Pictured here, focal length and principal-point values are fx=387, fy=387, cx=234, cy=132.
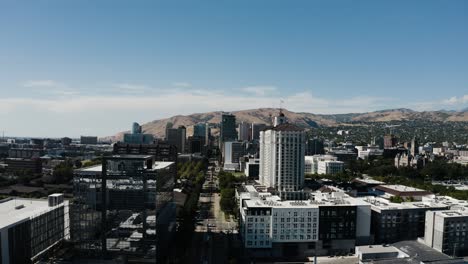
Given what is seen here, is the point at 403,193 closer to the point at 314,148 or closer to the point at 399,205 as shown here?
the point at 399,205

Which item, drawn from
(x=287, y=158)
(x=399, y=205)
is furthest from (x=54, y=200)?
(x=287, y=158)

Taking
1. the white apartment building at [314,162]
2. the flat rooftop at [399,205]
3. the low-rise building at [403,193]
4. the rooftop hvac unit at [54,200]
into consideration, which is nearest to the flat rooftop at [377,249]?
the flat rooftop at [399,205]

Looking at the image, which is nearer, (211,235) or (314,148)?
(211,235)

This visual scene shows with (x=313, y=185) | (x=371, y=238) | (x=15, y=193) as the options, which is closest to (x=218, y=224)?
(x=371, y=238)

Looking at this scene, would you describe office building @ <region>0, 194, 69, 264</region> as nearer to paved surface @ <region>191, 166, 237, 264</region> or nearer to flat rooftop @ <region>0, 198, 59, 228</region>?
flat rooftop @ <region>0, 198, 59, 228</region>

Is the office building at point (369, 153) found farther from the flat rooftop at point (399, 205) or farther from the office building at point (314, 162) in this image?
the flat rooftop at point (399, 205)
